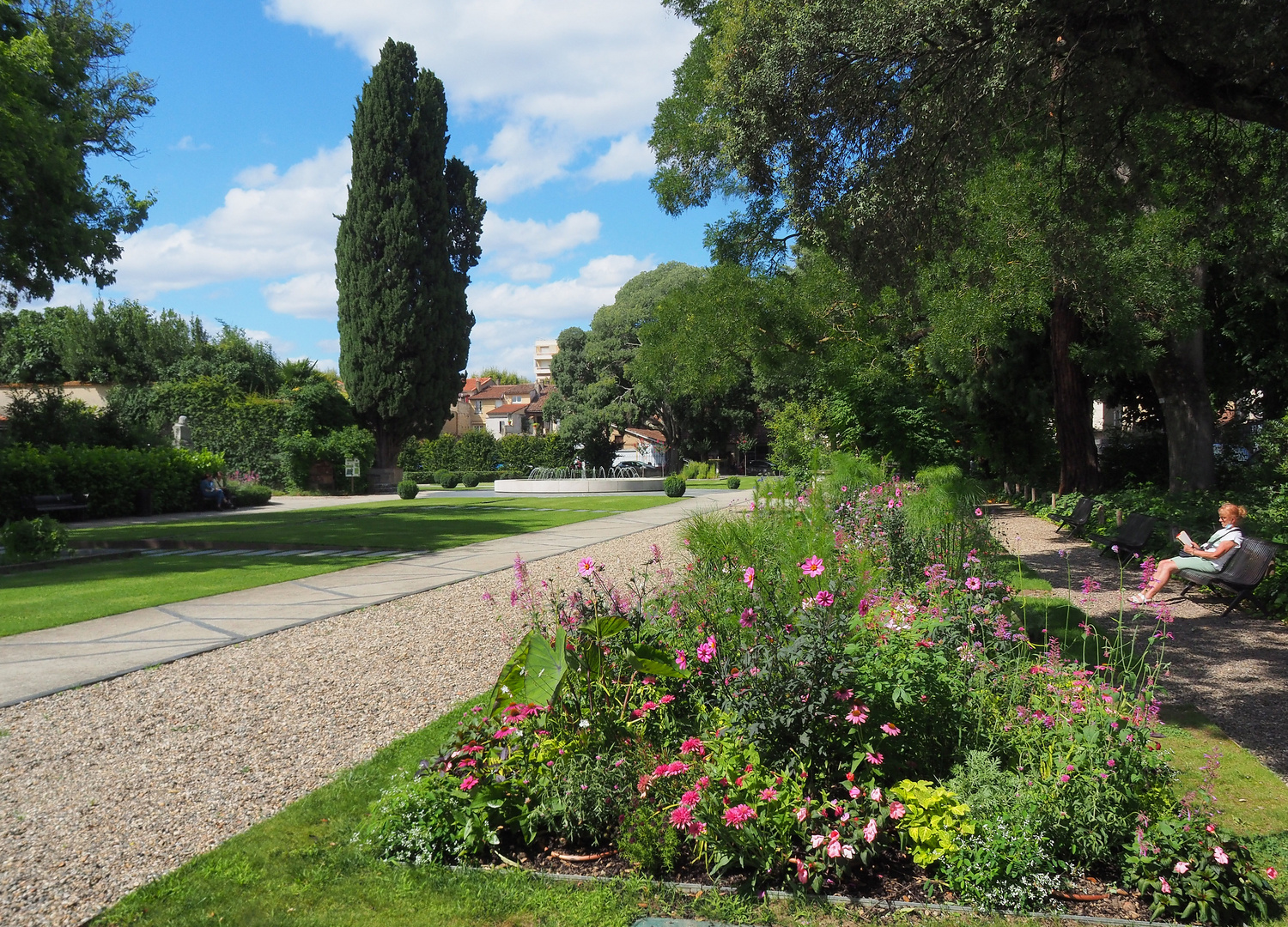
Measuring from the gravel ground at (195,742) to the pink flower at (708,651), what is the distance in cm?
194

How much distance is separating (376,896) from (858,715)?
178cm

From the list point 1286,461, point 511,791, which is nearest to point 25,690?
point 511,791

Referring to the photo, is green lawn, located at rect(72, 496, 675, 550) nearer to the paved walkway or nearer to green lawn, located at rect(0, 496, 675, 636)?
green lawn, located at rect(0, 496, 675, 636)

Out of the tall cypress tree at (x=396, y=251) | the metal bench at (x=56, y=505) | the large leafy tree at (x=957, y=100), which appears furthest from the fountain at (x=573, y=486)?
the large leafy tree at (x=957, y=100)

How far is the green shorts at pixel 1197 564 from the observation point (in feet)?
23.7

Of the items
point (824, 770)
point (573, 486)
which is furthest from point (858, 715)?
point (573, 486)

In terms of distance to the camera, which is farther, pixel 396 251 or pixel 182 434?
pixel 396 251

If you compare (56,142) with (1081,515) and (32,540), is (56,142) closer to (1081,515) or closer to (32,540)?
(32,540)

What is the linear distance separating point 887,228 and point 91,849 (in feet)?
23.7

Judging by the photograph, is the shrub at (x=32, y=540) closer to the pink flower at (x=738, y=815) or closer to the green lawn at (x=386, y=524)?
the green lawn at (x=386, y=524)

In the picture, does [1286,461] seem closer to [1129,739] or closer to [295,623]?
[1129,739]

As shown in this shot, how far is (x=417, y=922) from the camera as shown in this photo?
2611mm

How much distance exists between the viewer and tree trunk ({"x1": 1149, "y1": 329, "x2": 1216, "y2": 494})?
461 inches

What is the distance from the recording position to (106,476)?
1992 centimetres
